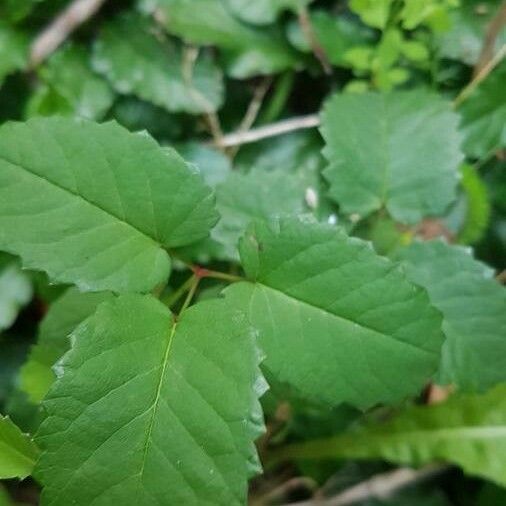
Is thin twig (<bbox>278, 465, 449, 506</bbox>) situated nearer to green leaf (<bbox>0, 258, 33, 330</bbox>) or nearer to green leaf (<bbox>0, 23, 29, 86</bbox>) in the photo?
green leaf (<bbox>0, 258, 33, 330</bbox>)

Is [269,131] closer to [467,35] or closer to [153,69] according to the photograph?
[153,69]

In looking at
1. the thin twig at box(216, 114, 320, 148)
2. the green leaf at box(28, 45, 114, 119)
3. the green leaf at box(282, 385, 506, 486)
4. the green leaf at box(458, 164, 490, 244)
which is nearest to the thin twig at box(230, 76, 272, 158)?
the thin twig at box(216, 114, 320, 148)

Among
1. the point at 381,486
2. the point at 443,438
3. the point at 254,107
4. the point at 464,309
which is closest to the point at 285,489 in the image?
the point at 381,486

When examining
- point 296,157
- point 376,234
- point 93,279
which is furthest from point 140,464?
point 296,157

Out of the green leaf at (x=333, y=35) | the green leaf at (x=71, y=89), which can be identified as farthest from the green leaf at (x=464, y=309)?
the green leaf at (x=71, y=89)

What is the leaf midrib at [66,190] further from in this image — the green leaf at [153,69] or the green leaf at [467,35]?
Answer: the green leaf at [467,35]
